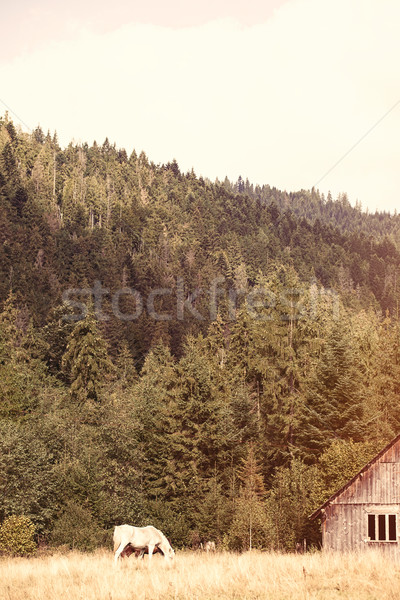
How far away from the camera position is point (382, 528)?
3684 centimetres

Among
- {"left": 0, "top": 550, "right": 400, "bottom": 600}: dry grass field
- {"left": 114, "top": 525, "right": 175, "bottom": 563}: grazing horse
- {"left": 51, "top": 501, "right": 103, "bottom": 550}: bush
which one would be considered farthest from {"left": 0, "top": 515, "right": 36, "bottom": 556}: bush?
{"left": 0, "top": 550, "right": 400, "bottom": 600}: dry grass field

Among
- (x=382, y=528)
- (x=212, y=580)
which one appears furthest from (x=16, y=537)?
(x=212, y=580)

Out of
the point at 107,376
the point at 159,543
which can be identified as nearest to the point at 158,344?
the point at 107,376

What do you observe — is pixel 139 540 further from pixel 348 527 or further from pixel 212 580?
pixel 348 527

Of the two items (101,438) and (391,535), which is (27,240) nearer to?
(101,438)

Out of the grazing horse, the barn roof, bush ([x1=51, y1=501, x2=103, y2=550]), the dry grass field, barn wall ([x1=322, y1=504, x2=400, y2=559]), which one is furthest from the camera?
bush ([x1=51, y1=501, x2=103, y2=550])

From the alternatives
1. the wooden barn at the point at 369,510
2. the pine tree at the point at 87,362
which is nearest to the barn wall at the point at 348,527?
the wooden barn at the point at 369,510

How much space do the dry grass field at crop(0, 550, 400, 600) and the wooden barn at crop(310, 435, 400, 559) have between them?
1090 centimetres

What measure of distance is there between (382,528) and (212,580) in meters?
18.1

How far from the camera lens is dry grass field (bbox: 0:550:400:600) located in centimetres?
1950

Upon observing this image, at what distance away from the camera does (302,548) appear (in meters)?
41.1

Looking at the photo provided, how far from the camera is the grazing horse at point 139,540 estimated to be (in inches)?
1107

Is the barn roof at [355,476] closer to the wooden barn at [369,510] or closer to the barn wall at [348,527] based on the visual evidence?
the wooden barn at [369,510]

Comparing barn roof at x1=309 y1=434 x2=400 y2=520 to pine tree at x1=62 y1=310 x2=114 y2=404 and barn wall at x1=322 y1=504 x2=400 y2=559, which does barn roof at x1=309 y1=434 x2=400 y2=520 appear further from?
pine tree at x1=62 y1=310 x2=114 y2=404
